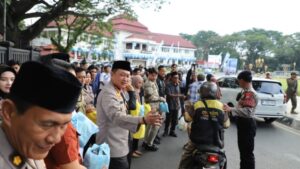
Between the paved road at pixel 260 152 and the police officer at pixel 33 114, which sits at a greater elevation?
the police officer at pixel 33 114

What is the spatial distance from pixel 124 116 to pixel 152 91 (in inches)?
171

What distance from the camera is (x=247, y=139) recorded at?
476 cm

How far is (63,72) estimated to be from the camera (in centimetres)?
127

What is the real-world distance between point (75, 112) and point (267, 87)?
368 inches

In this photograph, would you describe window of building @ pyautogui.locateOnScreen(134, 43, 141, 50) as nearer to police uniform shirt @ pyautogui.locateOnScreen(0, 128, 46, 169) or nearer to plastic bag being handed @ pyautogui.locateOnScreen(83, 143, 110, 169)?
plastic bag being handed @ pyautogui.locateOnScreen(83, 143, 110, 169)

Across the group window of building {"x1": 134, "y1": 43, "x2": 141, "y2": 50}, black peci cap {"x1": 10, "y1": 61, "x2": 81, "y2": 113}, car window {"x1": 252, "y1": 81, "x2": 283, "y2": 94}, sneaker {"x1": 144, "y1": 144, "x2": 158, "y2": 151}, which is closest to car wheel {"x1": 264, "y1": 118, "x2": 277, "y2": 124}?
car window {"x1": 252, "y1": 81, "x2": 283, "y2": 94}

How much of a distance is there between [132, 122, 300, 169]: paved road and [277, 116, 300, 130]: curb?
1278mm

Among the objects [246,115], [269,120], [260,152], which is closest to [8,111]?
[246,115]

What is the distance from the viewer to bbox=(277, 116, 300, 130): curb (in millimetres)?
11148

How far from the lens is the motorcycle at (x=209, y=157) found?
377cm

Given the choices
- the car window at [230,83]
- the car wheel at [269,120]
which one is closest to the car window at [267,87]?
the car wheel at [269,120]

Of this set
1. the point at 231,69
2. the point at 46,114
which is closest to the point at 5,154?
the point at 46,114

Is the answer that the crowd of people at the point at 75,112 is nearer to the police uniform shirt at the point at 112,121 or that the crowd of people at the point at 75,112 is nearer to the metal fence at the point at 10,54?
the police uniform shirt at the point at 112,121

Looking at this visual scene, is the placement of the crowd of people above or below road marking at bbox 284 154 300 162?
above
